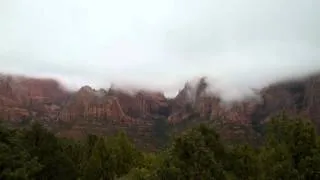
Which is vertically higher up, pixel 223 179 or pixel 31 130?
pixel 31 130

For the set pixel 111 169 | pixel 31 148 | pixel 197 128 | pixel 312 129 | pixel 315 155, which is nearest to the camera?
pixel 315 155

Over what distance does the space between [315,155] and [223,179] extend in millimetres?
6130

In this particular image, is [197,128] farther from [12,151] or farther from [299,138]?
[12,151]

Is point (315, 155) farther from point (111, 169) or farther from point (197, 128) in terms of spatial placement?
point (111, 169)

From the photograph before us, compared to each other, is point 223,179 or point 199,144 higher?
point 199,144

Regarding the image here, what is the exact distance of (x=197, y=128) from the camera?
42281 mm

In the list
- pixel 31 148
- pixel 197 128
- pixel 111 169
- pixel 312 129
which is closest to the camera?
pixel 312 129

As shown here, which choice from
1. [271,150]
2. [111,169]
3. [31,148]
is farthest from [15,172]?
[111,169]

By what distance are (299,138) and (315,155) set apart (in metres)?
2.01

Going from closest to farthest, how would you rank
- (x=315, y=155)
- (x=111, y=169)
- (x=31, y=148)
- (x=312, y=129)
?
1. (x=315, y=155)
2. (x=312, y=129)
3. (x=31, y=148)
4. (x=111, y=169)

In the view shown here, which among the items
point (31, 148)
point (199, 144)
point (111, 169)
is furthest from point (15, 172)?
point (111, 169)

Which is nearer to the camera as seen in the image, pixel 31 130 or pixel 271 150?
pixel 271 150

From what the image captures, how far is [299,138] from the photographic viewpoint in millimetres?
38500

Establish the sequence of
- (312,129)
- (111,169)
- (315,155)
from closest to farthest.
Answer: (315,155) → (312,129) → (111,169)
